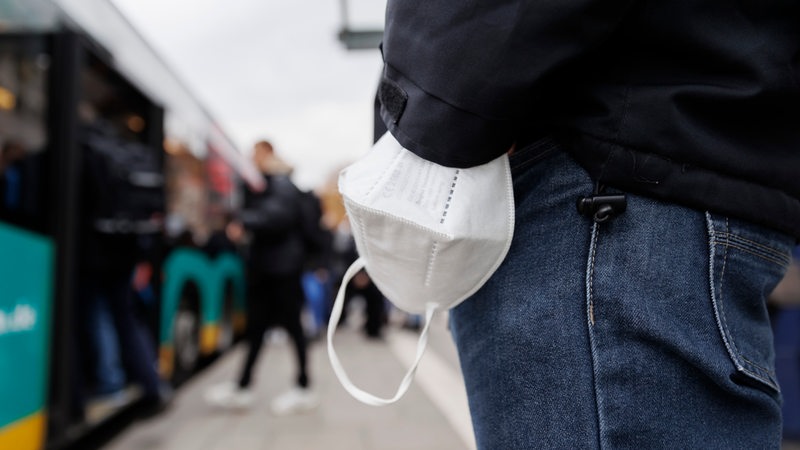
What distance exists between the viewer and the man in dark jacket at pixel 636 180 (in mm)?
715

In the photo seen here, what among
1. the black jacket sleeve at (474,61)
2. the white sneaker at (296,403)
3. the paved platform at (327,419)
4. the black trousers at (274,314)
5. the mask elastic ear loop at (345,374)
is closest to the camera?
the black jacket sleeve at (474,61)

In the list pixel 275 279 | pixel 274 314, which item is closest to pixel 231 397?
pixel 274 314

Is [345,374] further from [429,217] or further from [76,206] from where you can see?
[76,206]

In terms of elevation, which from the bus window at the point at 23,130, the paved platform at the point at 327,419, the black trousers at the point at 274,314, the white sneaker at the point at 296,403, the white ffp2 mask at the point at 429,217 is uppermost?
the bus window at the point at 23,130

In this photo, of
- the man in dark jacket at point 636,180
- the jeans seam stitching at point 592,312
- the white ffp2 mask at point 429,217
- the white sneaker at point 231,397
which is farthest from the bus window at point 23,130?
the jeans seam stitching at point 592,312

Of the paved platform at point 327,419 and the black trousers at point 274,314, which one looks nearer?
the paved platform at point 327,419

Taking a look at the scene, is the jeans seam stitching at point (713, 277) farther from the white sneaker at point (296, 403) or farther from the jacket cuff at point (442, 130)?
the white sneaker at point (296, 403)

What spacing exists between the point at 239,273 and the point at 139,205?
2758 millimetres

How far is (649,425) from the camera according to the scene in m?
0.71

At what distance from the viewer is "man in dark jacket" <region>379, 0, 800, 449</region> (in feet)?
2.35

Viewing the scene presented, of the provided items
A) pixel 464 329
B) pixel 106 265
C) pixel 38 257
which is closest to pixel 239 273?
pixel 106 265

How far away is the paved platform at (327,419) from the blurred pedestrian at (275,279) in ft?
0.43

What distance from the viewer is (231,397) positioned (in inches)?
164

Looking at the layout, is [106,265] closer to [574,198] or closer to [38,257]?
[38,257]
